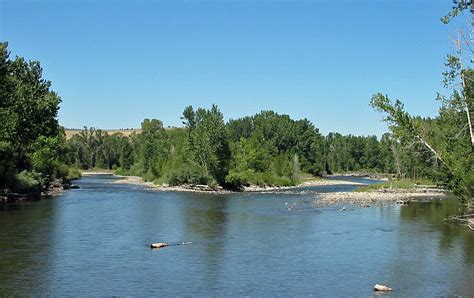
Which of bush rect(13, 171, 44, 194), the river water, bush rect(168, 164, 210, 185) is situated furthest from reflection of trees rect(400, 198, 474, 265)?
bush rect(13, 171, 44, 194)

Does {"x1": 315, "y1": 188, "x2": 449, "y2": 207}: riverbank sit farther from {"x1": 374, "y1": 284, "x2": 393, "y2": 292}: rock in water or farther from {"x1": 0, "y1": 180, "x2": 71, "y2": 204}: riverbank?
{"x1": 374, "y1": 284, "x2": 393, "y2": 292}: rock in water

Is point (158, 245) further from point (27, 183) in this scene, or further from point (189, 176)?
point (189, 176)

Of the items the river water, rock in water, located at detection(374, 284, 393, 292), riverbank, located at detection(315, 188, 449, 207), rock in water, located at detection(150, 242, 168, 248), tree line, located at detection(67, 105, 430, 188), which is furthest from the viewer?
tree line, located at detection(67, 105, 430, 188)

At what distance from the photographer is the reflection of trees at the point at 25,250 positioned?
20.1 metres

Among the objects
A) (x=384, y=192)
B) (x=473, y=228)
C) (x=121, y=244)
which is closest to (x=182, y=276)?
(x=121, y=244)

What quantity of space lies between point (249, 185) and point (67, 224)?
55.3m

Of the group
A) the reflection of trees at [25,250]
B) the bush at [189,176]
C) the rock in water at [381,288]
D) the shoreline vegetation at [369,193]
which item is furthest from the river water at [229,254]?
the bush at [189,176]

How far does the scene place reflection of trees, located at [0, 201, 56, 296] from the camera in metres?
20.1

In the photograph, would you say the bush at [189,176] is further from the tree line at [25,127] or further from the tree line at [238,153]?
the tree line at [25,127]

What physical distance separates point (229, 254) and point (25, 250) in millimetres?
10214

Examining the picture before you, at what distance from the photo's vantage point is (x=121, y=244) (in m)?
28.9

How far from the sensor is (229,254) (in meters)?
26.9

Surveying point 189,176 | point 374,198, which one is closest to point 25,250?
point 374,198

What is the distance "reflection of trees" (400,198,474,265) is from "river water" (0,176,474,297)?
123mm
